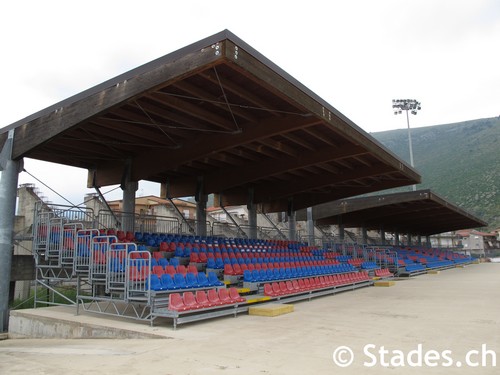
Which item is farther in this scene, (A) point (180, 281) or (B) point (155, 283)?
(A) point (180, 281)

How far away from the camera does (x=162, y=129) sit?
14602mm

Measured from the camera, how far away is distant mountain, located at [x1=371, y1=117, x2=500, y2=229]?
314 feet

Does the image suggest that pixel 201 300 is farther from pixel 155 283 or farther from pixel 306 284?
pixel 306 284

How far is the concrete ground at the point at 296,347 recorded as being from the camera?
5.37m

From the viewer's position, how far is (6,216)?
1196 centimetres

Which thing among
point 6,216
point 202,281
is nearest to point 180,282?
point 202,281

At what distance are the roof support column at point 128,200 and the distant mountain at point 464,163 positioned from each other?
8586 cm

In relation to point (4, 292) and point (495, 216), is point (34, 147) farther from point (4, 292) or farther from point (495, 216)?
point (495, 216)

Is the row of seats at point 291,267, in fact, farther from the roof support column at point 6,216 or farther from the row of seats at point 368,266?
the roof support column at point 6,216

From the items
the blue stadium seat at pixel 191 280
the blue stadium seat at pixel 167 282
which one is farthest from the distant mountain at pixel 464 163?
the blue stadium seat at pixel 167 282

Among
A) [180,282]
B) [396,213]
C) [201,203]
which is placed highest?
[396,213]

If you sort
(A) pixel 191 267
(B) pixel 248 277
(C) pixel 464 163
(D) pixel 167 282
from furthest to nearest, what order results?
(C) pixel 464 163
(B) pixel 248 277
(A) pixel 191 267
(D) pixel 167 282

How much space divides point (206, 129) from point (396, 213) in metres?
26.3

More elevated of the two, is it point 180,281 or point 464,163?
point 464,163
